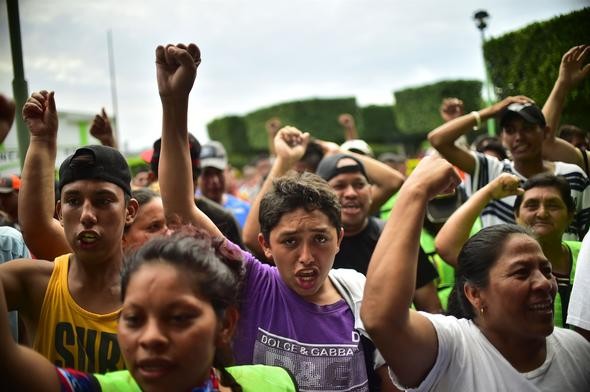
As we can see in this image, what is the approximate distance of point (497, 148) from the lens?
5.54 m

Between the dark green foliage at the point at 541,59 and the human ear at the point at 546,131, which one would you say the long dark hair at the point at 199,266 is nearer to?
the dark green foliage at the point at 541,59

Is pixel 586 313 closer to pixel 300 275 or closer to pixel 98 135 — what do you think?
pixel 300 275

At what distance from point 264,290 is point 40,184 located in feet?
3.50

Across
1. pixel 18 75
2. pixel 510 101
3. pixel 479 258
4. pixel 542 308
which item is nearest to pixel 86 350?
pixel 18 75

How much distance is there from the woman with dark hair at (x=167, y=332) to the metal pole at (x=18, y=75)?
1.34 m

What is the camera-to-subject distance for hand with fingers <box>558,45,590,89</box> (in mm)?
3025

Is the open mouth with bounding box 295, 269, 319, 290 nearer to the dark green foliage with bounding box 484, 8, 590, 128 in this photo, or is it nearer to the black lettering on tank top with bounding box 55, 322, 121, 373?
the black lettering on tank top with bounding box 55, 322, 121, 373

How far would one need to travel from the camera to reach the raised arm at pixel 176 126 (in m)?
2.23

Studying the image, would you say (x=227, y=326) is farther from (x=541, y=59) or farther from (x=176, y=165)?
(x=541, y=59)

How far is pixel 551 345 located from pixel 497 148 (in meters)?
3.68

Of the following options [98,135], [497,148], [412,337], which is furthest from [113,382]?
[497,148]

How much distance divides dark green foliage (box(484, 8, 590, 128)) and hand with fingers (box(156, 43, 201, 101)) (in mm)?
1943

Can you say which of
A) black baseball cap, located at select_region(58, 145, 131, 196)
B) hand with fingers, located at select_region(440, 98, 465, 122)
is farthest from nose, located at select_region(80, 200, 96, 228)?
hand with fingers, located at select_region(440, 98, 465, 122)

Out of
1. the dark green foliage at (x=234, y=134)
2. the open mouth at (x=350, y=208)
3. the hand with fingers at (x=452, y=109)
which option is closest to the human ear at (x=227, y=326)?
→ the open mouth at (x=350, y=208)
